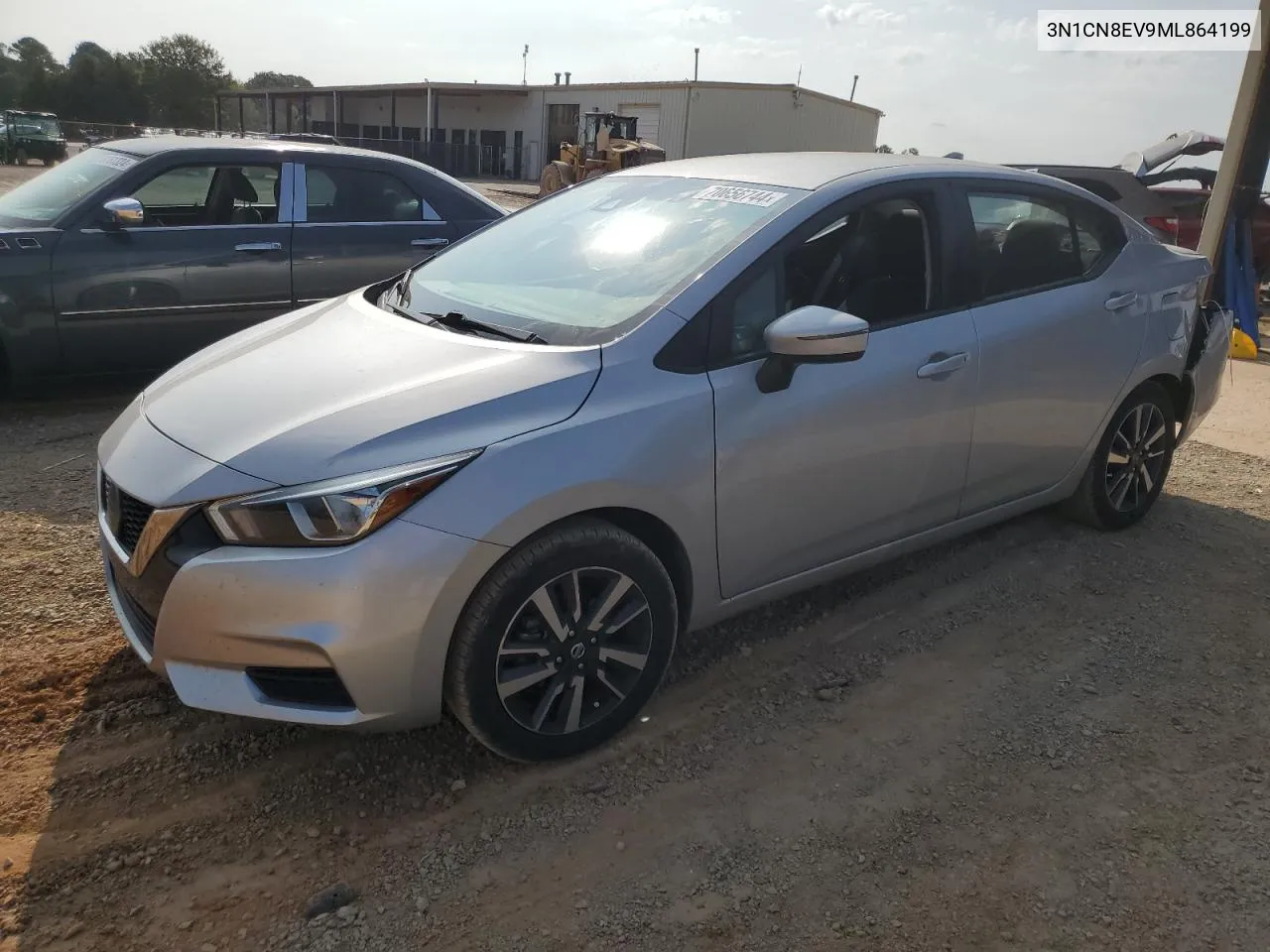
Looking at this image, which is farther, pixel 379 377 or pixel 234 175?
pixel 234 175

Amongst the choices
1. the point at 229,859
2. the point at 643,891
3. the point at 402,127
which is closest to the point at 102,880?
the point at 229,859

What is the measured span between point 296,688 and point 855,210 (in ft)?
7.65

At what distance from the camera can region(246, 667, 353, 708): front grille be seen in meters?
2.43

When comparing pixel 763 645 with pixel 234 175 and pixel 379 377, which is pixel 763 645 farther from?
pixel 234 175

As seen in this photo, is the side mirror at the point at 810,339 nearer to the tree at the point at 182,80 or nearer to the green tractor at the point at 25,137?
the green tractor at the point at 25,137

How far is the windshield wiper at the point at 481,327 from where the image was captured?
293 cm

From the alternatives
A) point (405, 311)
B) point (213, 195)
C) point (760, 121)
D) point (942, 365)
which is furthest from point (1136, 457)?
point (760, 121)

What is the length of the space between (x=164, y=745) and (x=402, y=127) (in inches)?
2094

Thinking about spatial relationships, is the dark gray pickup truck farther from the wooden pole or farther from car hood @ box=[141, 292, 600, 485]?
the wooden pole

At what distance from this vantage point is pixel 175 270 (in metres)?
5.60

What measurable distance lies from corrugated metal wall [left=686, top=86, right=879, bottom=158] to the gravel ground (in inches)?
1334

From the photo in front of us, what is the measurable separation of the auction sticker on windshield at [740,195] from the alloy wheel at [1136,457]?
7.05 feet

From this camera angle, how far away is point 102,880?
2295 millimetres

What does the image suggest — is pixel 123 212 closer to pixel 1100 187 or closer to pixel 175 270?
pixel 175 270
